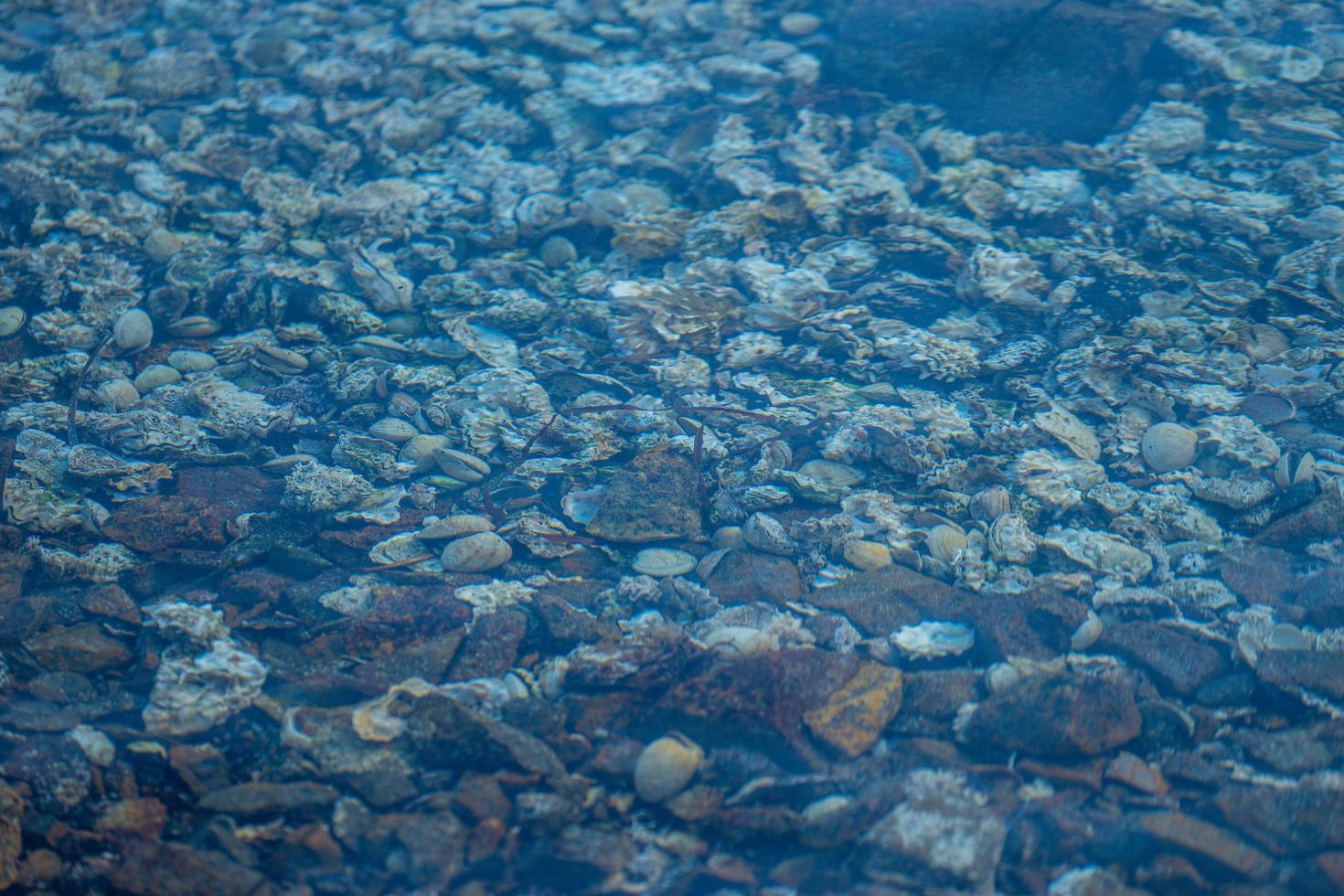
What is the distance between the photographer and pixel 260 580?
2.86 meters

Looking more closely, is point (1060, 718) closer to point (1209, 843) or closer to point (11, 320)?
point (1209, 843)

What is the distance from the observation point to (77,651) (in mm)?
2529

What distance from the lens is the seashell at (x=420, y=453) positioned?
3.38 m

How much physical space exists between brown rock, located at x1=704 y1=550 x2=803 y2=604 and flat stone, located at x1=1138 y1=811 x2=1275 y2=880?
1.18 m

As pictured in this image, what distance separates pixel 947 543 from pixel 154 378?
3360mm

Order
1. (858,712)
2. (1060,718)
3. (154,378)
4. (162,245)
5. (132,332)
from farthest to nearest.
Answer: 1. (162,245)
2. (132,332)
3. (154,378)
4. (858,712)
5. (1060,718)

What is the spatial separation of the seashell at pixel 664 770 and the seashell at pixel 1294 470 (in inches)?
94.9

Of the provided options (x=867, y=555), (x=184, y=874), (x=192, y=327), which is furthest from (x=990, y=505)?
(x=192, y=327)

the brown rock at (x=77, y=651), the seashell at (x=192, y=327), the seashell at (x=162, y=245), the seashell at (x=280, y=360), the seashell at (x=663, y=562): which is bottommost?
the seashell at (x=663, y=562)

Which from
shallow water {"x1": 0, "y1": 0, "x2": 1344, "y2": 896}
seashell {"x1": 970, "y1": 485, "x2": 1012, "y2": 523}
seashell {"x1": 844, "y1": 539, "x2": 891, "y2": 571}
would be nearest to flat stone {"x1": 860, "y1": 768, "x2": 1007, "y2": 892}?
shallow water {"x1": 0, "y1": 0, "x2": 1344, "y2": 896}

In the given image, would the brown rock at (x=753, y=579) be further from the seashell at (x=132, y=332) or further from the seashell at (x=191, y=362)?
the seashell at (x=132, y=332)

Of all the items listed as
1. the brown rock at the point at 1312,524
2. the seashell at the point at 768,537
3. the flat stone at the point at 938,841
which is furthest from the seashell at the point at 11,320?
the brown rock at the point at 1312,524

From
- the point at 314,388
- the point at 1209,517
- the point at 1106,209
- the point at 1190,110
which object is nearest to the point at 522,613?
→ the point at 314,388

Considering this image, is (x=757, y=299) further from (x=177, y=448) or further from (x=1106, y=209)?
(x=177, y=448)
